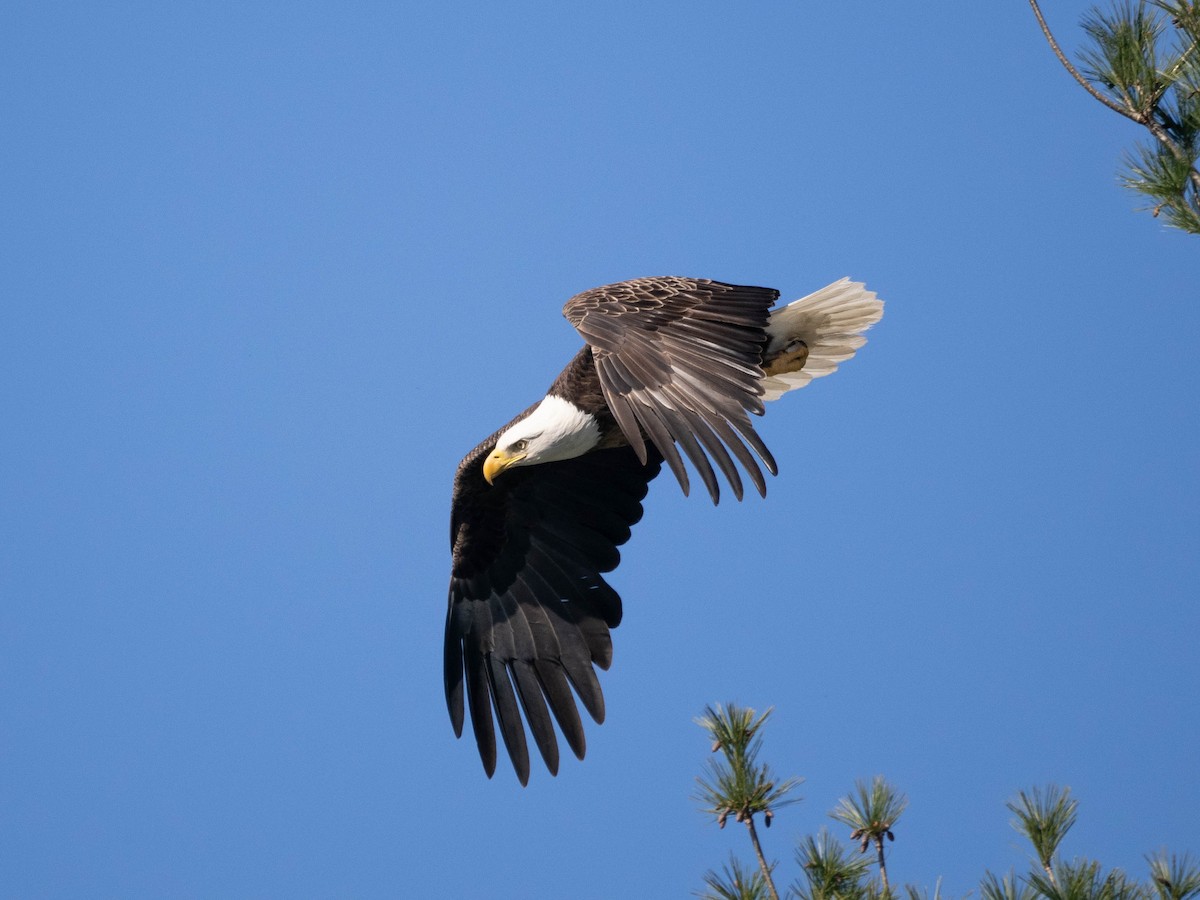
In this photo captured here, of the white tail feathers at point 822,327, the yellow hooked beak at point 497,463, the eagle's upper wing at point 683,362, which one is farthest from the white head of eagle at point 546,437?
the white tail feathers at point 822,327

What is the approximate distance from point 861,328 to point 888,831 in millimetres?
2817

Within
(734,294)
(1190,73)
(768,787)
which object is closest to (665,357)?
(734,294)

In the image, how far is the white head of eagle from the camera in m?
5.07

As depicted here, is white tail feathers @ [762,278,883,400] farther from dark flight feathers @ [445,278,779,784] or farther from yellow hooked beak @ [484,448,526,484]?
yellow hooked beak @ [484,448,526,484]

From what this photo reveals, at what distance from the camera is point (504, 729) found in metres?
5.39

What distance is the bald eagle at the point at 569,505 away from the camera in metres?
4.64

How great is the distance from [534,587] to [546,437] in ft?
3.02

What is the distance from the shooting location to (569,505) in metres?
5.77

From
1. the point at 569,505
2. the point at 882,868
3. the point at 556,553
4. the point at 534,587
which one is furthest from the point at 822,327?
the point at 882,868

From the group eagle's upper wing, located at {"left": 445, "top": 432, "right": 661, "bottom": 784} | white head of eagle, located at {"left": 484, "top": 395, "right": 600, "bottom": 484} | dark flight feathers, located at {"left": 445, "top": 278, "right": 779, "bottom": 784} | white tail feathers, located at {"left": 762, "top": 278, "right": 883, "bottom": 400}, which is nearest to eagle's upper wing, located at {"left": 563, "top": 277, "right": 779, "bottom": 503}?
dark flight feathers, located at {"left": 445, "top": 278, "right": 779, "bottom": 784}

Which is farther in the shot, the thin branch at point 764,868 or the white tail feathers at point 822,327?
the white tail feathers at point 822,327

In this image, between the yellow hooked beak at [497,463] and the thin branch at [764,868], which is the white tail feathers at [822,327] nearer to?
the yellow hooked beak at [497,463]

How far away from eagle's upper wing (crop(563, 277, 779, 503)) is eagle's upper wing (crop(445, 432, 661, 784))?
3.61 feet

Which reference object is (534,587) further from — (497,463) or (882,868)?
(882,868)
